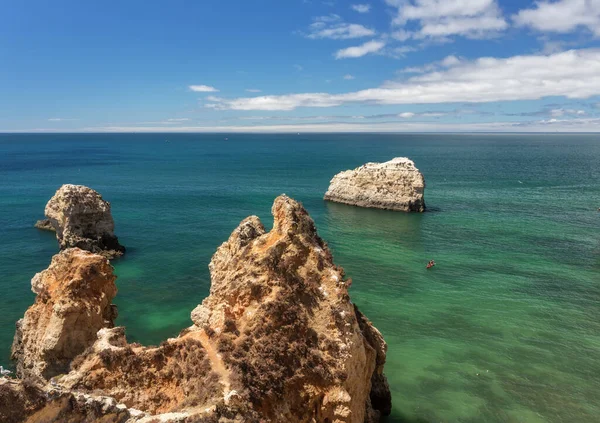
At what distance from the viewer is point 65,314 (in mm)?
18688

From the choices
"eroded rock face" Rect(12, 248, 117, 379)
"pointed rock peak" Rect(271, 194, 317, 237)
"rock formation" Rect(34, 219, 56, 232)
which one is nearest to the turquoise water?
"rock formation" Rect(34, 219, 56, 232)

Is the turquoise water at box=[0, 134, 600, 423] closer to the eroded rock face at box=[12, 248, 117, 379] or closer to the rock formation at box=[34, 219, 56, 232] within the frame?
the rock formation at box=[34, 219, 56, 232]

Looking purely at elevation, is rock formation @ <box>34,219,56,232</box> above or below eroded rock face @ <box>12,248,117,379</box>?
below

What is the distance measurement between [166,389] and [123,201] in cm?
7023

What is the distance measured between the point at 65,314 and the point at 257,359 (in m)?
10.8

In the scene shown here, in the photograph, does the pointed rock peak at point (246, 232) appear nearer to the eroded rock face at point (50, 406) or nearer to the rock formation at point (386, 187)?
the eroded rock face at point (50, 406)

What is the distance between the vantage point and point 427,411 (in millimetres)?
21250

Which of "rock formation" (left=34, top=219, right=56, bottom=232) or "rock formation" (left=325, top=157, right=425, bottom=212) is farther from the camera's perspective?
"rock formation" (left=325, top=157, right=425, bottom=212)

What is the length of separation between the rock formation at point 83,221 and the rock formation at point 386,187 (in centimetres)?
3939

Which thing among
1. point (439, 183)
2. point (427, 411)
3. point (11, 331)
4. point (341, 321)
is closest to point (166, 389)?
point (341, 321)

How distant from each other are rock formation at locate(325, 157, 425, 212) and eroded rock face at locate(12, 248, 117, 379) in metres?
54.7

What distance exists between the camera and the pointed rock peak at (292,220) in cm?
1586

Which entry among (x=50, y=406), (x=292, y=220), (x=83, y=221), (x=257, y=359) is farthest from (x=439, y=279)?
(x=83, y=221)

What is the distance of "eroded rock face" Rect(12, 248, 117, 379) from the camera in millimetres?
18766
